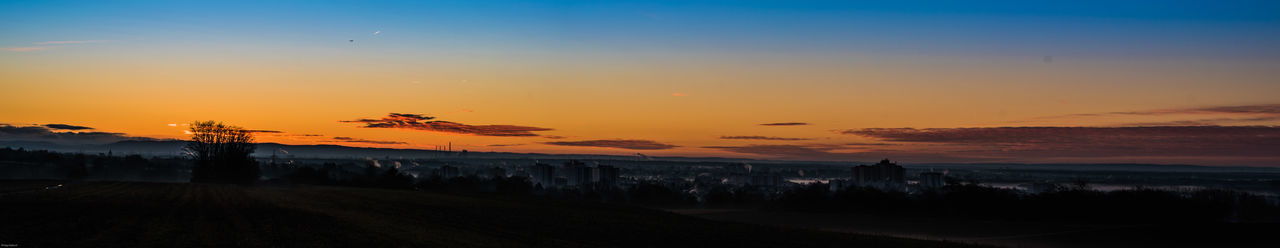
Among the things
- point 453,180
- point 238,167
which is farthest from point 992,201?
point 238,167

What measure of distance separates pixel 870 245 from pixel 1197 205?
1557 inches

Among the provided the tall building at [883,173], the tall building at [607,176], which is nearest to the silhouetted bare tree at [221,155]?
the tall building at [607,176]

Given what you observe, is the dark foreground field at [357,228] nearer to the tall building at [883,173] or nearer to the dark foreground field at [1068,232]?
the dark foreground field at [1068,232]

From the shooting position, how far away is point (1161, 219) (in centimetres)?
5597

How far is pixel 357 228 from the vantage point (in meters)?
29.5

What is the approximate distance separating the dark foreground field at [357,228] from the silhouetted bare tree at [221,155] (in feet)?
218

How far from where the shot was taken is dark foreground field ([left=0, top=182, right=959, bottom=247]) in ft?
78.0

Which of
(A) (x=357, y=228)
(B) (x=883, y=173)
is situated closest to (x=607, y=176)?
(B) (x=883, y=173)

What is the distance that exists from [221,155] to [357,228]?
86.8 metres

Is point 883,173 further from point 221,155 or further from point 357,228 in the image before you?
point 357,228

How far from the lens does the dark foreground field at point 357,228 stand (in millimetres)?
23766

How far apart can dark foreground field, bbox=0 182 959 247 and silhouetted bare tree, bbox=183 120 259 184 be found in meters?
66.4

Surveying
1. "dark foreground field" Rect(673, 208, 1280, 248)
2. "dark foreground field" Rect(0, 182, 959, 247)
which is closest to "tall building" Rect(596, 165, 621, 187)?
"dark foreground field" Rect(673, 208, 1280, 248)

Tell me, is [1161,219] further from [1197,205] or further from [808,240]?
[808,240]
